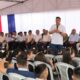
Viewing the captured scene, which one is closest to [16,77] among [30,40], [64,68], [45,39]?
[64,68]

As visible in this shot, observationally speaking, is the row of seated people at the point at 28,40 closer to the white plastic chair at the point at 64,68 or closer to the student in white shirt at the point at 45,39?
the student in white shirt at the point at 45,39

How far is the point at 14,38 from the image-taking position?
12.3 metres

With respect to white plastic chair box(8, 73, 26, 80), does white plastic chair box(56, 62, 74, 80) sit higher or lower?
lower

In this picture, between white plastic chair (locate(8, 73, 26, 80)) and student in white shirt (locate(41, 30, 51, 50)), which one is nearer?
white plastic chair (locate(8, 73, 26, 80))

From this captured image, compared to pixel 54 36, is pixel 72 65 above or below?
below

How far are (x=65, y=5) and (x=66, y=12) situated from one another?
403mm

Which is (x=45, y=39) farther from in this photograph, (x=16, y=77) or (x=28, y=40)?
(x=16, y=77)

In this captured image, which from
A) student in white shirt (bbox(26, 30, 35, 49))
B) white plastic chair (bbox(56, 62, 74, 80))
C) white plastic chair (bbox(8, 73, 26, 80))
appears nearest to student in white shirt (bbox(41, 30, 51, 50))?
student in white shirt (bbox(26, 30, 35, 49))

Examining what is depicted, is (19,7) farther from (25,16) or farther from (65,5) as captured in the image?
(65,5)

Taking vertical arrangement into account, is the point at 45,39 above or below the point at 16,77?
above

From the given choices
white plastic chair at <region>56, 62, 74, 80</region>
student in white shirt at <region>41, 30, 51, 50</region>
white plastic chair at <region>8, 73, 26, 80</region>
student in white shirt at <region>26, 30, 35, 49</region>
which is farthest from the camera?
student in white shirt at <region>26, 30, 35, 49</region>

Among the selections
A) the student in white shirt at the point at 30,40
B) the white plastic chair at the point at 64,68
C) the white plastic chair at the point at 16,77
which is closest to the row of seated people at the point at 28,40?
the student in white shirt at the point at 30,40

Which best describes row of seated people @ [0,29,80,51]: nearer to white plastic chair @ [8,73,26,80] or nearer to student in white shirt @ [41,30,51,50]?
student in white shirt @ [41,30,51,50]

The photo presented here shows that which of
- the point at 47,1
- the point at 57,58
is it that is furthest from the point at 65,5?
the point at 57,58
